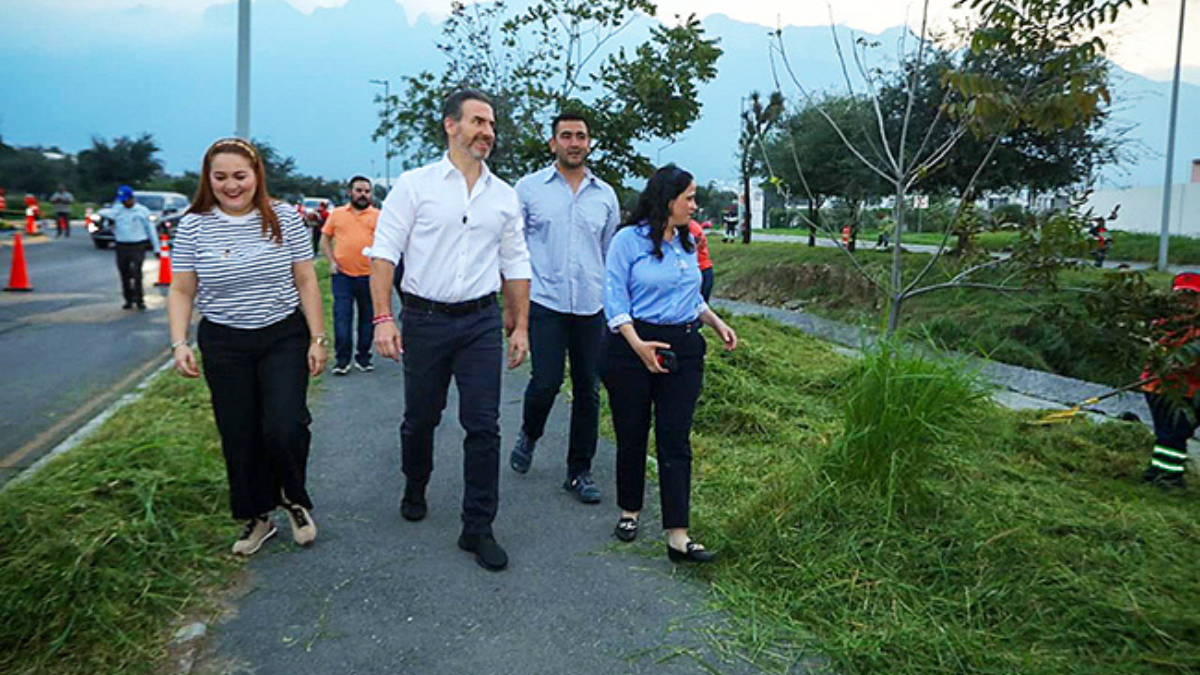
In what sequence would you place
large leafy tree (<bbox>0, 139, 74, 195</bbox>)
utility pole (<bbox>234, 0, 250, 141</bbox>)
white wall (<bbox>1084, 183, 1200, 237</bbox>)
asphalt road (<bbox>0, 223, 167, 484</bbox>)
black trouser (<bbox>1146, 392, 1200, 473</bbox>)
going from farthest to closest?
1. large leafy tree (<bbox>0, 139, 74, 195</bbox>)
2. white wall (<bbox>1084, 183, 1200, 237</bbox>)
3. utility pole (<bbox>234, 0, 250, 141</bbox>)
4. asphalt road (<bbox>0, 223, 167, 484</bbox>)
5. black trouser (<bbox>1146, 392, 1200, 473</bbox>)

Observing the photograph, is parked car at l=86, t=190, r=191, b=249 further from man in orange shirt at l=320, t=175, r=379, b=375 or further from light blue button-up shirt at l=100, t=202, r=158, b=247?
man in orange shirt at l=320, t=175, r=379, b=375

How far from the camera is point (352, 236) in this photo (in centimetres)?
851

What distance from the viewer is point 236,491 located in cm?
404

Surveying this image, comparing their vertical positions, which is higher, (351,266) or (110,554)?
(351,266)

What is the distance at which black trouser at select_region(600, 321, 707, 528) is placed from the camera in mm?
4145

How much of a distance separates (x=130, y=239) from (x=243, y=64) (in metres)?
3.06

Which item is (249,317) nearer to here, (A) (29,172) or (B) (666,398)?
(B) (666,398)

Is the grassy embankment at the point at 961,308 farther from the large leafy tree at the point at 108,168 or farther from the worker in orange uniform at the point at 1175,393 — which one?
the large leafy tree at the point at 108,168

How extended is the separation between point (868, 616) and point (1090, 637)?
764 millimetres

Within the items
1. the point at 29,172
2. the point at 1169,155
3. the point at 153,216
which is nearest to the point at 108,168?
the point at 29,172

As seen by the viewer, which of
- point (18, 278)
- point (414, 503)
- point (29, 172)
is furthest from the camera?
point (29, 172)

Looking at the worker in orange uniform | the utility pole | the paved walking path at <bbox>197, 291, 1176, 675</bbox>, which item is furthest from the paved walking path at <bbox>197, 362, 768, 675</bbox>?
the utility pole

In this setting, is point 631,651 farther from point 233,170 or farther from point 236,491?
point 233,170

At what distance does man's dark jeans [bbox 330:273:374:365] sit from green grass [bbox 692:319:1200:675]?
425cm
